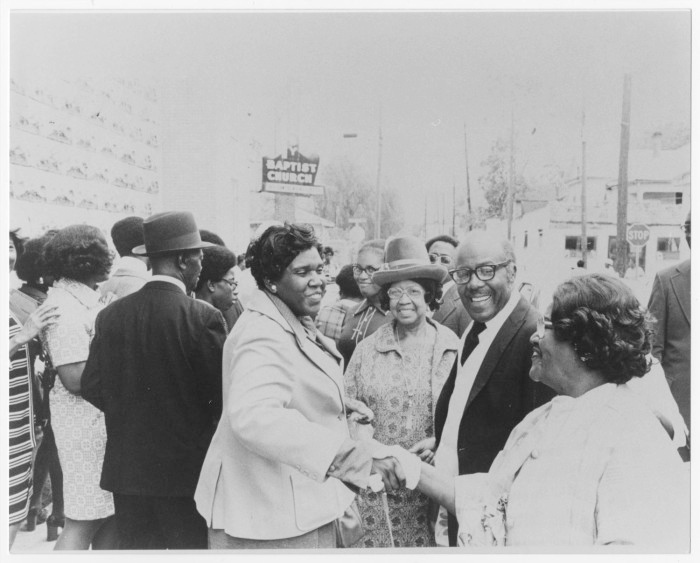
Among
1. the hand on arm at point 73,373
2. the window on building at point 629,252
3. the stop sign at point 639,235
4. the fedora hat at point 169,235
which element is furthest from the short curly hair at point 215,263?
the stop sign at point 639,235

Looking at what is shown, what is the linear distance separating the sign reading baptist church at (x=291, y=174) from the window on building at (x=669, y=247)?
1968 mm

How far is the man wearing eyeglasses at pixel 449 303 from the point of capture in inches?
153

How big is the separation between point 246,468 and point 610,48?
9.81 feet

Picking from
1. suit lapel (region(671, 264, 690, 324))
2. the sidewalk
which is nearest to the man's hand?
suit lapel (region(671, 264, 690, 324))

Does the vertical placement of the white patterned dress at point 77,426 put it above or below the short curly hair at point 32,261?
below

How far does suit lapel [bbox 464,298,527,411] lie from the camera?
2.84 metres

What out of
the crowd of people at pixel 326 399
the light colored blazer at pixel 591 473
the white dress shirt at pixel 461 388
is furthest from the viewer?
the white dress shirt at pixel 461 388

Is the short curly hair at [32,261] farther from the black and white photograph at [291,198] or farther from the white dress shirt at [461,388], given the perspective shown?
the white dress shirt at [461,388]

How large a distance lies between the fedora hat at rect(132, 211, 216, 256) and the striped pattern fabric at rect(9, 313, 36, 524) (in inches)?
35.8

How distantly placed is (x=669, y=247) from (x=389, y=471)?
2237 millimetres

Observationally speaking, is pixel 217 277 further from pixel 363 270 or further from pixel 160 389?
pixel 363 270

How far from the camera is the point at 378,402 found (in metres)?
3.28

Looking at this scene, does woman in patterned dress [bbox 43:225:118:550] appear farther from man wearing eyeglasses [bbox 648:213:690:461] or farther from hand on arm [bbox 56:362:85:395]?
man wearing eyeglasses [bbox 648:213:690:461]

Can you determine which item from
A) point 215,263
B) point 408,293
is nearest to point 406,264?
point 408,293
